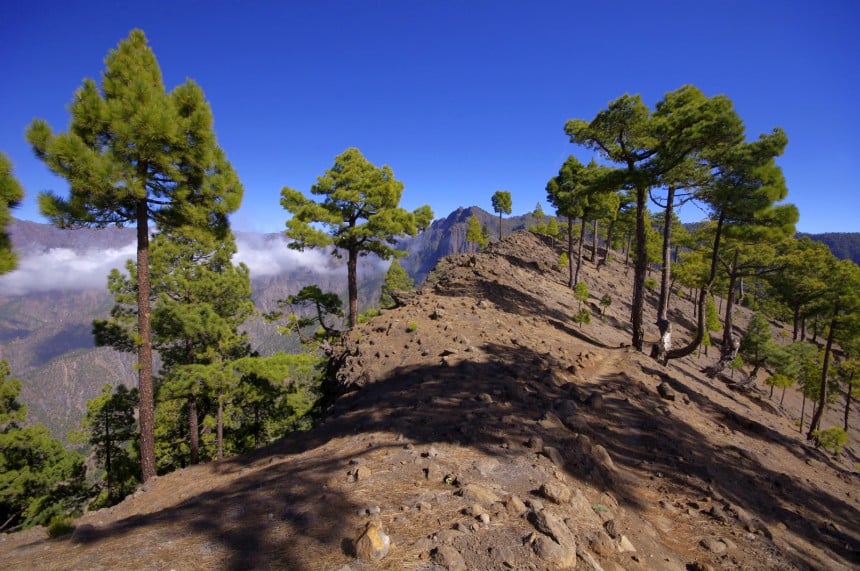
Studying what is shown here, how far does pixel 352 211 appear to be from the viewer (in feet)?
57.6

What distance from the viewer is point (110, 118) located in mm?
8125

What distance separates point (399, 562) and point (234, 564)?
160 cm

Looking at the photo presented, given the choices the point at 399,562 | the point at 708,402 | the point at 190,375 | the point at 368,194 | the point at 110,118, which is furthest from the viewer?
the point at 368,194

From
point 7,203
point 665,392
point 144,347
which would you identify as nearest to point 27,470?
point 144,347

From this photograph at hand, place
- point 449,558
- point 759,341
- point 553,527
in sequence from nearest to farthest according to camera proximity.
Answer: point 449,558, point 553,527, point 759,341

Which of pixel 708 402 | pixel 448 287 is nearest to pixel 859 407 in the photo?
pixel 708 402

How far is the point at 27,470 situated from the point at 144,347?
1579 cm

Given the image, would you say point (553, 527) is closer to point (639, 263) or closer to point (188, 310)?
point (639, 263)

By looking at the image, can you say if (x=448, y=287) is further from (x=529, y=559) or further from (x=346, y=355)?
(x=529, y=559)

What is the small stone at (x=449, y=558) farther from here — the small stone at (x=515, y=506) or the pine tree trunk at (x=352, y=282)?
the pine tree trunk at (x=352, y=282)

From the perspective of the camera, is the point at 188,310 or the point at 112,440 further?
the point at 112,440

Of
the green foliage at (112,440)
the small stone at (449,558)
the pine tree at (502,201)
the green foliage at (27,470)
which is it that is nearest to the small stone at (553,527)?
the small stone at (449,558)

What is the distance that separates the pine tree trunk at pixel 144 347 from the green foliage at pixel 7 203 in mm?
2393

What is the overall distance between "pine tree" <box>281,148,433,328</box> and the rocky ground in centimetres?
706
